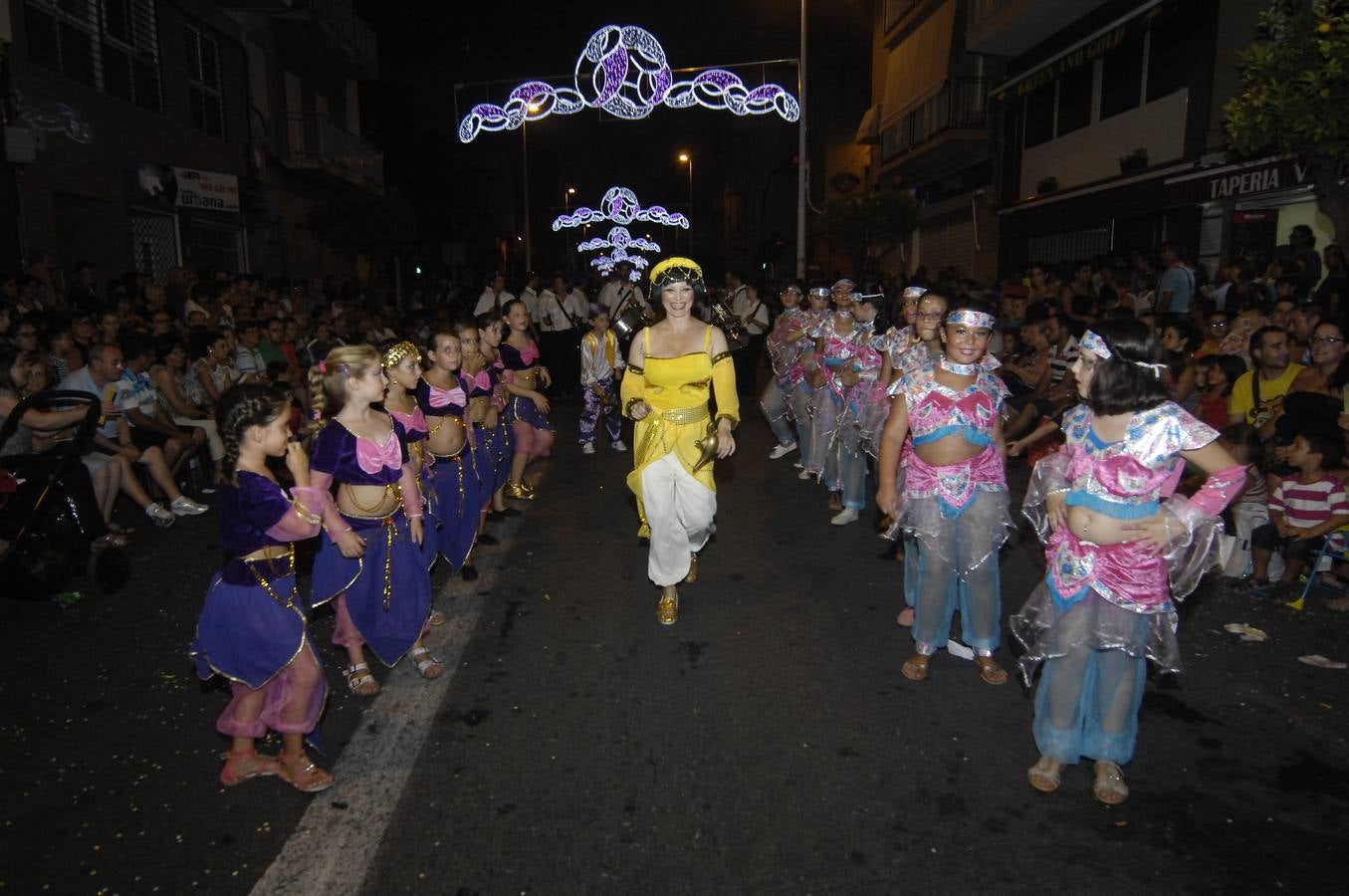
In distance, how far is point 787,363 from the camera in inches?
392

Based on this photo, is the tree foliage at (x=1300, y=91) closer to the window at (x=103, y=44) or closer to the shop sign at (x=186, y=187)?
the window at (x=103, y=44)

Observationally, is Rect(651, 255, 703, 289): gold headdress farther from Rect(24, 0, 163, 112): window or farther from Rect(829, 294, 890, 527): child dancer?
Rect(24, 0, 163, 112): window

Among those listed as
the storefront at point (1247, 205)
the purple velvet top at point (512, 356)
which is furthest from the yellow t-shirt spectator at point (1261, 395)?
the storefront at point (1247, 205)

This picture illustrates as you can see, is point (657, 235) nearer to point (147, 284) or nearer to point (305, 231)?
point (305, 231)

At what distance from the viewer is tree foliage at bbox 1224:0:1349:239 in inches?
239

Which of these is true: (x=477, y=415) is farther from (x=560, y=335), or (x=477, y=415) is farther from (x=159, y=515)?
(x=560, y=335)

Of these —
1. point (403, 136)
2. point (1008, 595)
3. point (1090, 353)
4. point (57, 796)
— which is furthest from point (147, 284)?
point (403, 136)

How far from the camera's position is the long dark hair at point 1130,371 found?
3303mm

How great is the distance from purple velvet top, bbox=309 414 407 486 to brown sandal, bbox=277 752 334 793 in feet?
4.20

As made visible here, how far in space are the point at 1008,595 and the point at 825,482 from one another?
2.91 metres

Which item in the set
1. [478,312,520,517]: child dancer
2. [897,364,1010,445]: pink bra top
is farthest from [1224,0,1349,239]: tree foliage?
[478,312,520,517]: child dancer

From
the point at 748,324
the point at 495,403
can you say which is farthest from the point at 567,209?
the point at 495,403

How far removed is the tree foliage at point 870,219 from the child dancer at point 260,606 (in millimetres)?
21709

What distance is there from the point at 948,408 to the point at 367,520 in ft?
9.56
